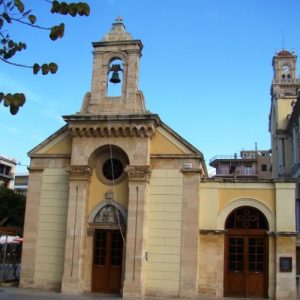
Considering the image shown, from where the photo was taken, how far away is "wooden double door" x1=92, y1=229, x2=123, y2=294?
20672 millimetres

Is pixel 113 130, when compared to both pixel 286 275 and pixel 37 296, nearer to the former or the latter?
pixel 37 296

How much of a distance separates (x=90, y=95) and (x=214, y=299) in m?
10.4

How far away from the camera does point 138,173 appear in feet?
67.8

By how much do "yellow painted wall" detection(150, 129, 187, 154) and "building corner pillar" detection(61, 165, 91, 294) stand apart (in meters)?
3.09

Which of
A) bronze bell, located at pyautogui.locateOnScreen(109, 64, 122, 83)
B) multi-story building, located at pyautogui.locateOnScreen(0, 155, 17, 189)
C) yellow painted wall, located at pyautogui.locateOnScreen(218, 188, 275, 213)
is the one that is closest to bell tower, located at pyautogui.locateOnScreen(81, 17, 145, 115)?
bronze bell, located at pyautogui.locateOnScreen(109, 64, 122, 83)

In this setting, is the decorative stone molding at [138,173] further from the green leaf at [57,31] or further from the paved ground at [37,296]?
the green leaf at [57,31]

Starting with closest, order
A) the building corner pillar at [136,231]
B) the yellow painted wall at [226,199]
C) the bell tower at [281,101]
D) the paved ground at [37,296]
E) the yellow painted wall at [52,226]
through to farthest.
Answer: the paved ground at [37,296], the building corner pillar at [136,231], the yellow painted wall at [226,199], the yellow painted wall at [52,226], the bell tower at [281,101]

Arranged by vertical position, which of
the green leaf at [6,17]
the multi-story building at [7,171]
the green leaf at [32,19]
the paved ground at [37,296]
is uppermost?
the multi-story building at [7,171]

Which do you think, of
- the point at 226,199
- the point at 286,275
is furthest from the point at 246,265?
the point at 226,199

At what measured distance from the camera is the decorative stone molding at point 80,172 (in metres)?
21.2

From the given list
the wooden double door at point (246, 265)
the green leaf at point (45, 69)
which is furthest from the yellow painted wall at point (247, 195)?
the green leaf at point (45, 69)

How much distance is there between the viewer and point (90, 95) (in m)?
Result: 22.3

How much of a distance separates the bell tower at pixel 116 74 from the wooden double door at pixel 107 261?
548 centimetres

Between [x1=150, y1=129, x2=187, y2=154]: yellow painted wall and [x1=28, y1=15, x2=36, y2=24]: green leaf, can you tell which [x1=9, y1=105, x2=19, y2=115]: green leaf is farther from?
[x1=150, y1=129, x2=187, y2=154]: yellow painted wall
